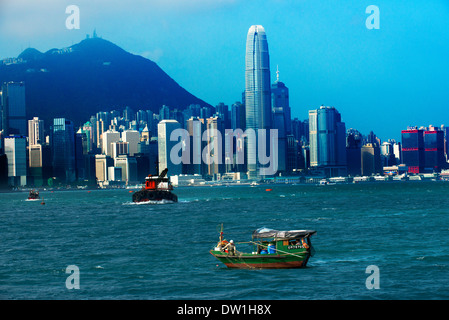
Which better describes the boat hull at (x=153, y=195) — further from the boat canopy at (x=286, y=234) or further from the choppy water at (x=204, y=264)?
the boat canopy at (x=286, y=234)

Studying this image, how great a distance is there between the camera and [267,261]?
37.9m

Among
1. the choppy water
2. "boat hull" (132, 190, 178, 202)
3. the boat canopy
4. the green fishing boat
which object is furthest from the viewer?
"boat hull" (132, 190, 178, 202)

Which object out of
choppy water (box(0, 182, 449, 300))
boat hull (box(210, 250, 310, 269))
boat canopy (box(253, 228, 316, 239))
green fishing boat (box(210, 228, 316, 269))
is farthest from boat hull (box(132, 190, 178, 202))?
boat canopy (box(253, 228, 316, 239))

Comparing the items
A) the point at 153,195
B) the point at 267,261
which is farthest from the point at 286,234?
the point at 153,195

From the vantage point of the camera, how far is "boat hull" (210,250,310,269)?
123 feet

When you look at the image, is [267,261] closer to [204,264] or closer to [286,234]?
[286,234]

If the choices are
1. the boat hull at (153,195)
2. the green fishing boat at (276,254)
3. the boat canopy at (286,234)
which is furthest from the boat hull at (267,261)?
the boat hull at (153,195)

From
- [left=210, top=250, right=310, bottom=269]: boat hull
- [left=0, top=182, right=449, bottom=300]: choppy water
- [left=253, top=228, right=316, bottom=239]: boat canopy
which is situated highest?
[left=253, top=228, right=316, bottom=239]: boat canopy

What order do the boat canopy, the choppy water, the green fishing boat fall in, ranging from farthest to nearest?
the green fishing boat
the boat canopy
the choppy water

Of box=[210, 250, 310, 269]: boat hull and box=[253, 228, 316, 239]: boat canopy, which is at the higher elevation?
box=[253, 228, 316, 239]: boat canopy

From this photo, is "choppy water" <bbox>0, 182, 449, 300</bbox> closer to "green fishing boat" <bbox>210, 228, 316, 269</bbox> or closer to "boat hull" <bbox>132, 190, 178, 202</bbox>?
"green fishing boat" <bbox>210, 228, 316, 269</bbox>

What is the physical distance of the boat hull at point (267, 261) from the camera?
3759 centimetres
